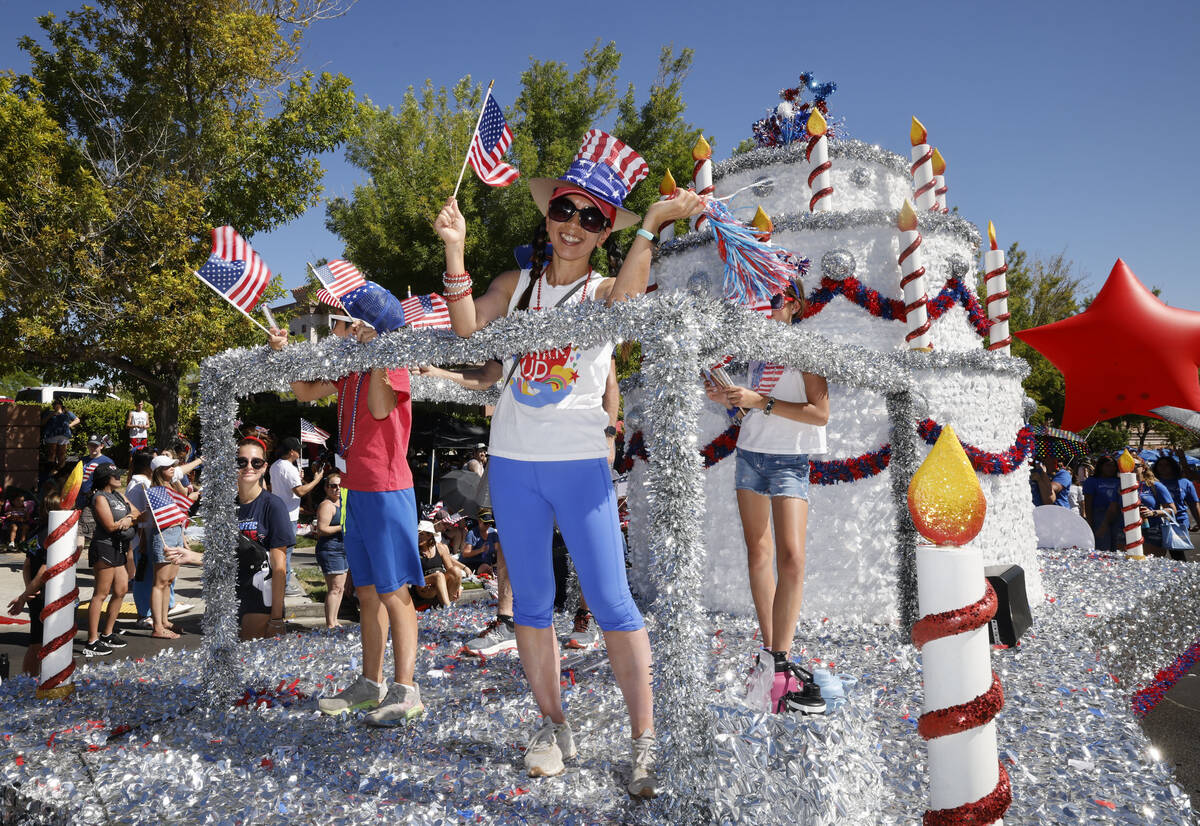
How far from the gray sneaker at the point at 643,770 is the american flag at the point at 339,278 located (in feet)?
7.14

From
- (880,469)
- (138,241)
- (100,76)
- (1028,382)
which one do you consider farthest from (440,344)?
(1028,382)

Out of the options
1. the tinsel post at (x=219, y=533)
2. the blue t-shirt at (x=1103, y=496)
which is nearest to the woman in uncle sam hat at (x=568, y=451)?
the tinsel post at (x=219, y=533)

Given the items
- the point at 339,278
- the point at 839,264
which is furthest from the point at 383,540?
the point at 839,264

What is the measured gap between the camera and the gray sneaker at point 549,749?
2568 mm

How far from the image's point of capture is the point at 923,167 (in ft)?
20.3

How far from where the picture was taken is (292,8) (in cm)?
1573

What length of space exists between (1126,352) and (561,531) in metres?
7.94

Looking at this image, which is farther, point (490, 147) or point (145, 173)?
point (145, 173)

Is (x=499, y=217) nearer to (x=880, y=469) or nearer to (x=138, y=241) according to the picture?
(x=138, y=241)

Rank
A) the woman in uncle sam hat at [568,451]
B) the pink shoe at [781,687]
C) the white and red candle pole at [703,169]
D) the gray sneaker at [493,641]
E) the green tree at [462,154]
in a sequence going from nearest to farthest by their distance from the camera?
1. the woman in uncle sam hat at [568,451]
2. the pink shoe at [781,687]
3. the gray sneaker at [493,641]
4. the white and red candle pole at [703,169]
5. the green tree at [462,154]

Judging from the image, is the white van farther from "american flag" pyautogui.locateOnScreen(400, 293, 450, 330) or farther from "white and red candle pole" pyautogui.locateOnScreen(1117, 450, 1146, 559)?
"white and red candle pole" pyautogui.locateOnScreen(1117, 450, 1146, 559)

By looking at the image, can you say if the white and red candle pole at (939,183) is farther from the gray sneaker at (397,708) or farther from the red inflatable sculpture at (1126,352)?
the gray sneaker at (397,708)

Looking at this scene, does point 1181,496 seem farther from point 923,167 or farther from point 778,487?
point 778,487

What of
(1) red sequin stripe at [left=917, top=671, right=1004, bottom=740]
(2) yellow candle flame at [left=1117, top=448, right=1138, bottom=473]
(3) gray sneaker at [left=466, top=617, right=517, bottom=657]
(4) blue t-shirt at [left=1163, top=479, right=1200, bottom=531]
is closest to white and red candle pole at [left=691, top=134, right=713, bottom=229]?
(3) gray sneaker at [left=466, top=617, right=517, bottom=657]
